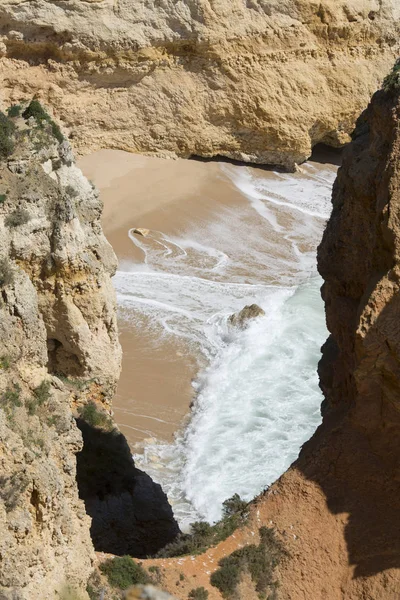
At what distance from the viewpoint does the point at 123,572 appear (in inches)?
531

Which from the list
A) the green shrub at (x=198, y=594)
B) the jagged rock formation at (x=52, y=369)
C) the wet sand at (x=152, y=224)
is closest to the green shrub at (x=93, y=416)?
the jagged rock formation at (x=52, y=369)

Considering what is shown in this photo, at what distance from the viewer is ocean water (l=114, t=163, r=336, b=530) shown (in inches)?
907

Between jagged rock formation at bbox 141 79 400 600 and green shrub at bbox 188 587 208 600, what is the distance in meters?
0.13

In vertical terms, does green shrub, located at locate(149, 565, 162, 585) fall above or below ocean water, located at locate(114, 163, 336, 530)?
above

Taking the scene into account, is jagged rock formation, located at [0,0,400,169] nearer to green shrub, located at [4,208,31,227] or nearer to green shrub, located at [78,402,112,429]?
green shrub, located at [78,402,112,429]

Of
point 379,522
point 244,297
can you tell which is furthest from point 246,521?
point 244,297

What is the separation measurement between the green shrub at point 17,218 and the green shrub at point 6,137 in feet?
3.48

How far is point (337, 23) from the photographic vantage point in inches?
1646

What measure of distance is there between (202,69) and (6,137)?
25751mm

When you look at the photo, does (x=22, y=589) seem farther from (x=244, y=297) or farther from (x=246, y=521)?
(x=244, y=297)

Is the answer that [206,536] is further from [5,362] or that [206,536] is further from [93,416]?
[93,416]

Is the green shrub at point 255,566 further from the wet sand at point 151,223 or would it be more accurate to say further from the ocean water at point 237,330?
the wet sand at point 151,223

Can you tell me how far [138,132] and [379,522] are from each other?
29438 mm

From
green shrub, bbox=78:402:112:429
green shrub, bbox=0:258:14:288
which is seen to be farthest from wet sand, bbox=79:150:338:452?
green shrub, bbox=0:258:14:288
